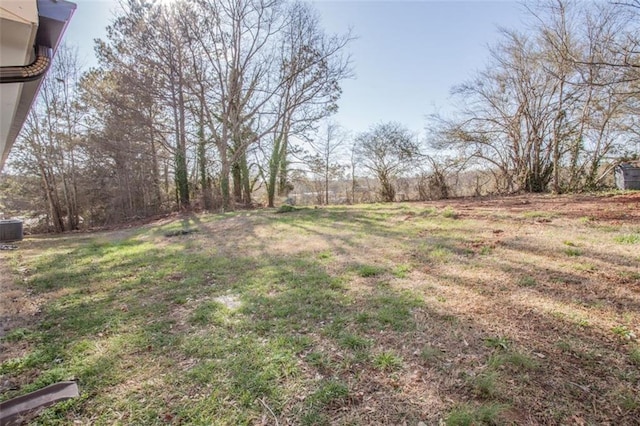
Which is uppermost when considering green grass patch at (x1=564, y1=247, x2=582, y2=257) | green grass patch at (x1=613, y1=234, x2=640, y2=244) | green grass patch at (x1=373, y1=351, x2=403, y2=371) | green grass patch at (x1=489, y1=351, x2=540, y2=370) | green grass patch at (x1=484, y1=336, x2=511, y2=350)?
green grass patch at (x1=613, y1=234, x2=640, y2=244)

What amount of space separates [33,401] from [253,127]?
11.5m

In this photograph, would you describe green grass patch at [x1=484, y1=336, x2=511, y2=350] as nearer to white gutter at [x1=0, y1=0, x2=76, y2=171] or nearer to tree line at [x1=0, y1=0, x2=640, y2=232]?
white gutter at [x1=0, y1=0, x2=76, y2=171]

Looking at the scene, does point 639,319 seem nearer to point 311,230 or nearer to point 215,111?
point 311,230

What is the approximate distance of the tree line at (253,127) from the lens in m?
8.67

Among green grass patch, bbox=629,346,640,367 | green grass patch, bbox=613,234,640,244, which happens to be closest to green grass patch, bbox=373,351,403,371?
green grass patch, bbox=629,346,640,367

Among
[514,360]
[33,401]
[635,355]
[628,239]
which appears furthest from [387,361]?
[628,239]

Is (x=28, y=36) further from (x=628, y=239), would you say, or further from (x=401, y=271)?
(x=628, y=239)

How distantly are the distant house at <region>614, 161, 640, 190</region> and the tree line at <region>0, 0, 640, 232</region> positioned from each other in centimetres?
44

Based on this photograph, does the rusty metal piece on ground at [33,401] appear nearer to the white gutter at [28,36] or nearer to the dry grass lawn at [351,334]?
the dry grass lawn at [351,334]

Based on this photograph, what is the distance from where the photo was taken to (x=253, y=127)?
1202cm

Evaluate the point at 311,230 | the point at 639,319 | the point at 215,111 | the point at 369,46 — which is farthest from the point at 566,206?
the point at 215,111

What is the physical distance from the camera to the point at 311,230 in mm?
5871

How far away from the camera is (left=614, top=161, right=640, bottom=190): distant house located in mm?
7641

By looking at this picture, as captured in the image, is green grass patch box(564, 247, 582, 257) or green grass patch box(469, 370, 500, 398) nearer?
green grass patch box(469, 370, 500, 398)
